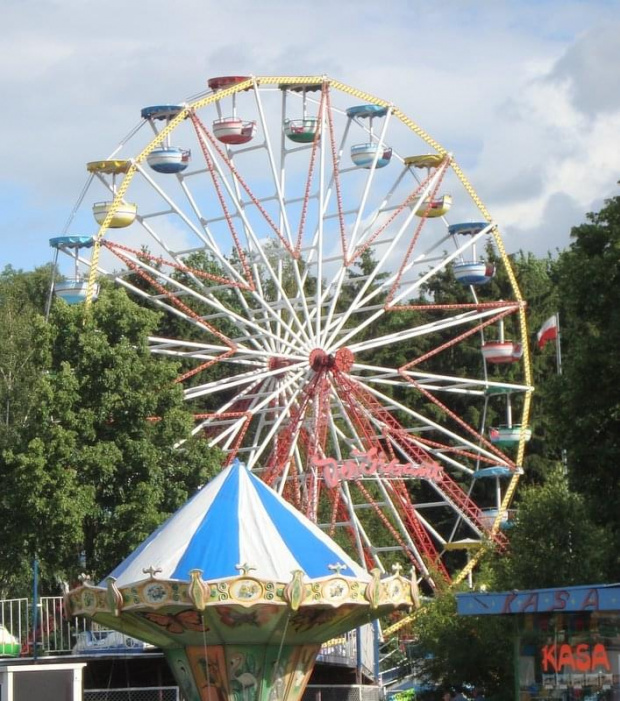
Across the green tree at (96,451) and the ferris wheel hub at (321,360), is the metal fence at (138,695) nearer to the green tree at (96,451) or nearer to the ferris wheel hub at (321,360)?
the green tree at (96,451)

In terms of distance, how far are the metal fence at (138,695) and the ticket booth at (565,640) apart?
6.86 m

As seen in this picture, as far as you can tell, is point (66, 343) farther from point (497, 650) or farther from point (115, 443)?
point (497, 650)

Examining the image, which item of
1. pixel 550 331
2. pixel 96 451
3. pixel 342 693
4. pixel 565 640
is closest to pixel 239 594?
pixel 565 640

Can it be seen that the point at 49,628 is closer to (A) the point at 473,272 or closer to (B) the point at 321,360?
(B) the point at 321,360

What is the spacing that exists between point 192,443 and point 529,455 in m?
26.2

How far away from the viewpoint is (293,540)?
24047 millimetres

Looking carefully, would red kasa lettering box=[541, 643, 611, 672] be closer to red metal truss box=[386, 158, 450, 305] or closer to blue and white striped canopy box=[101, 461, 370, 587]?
blue and white striped canopy box=[101, 461, 370, 587]

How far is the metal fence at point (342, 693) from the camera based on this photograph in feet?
91.4

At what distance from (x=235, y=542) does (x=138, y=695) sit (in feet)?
20.2

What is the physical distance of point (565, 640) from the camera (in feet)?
70.2

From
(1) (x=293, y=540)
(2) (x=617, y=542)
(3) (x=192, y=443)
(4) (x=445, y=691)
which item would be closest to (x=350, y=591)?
(1) (x=293, y=540)

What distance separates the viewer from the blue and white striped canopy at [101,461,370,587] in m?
23.1

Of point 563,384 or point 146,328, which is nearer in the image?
point 563,384

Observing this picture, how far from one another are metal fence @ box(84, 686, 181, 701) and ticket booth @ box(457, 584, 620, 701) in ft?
Result: 22.5
